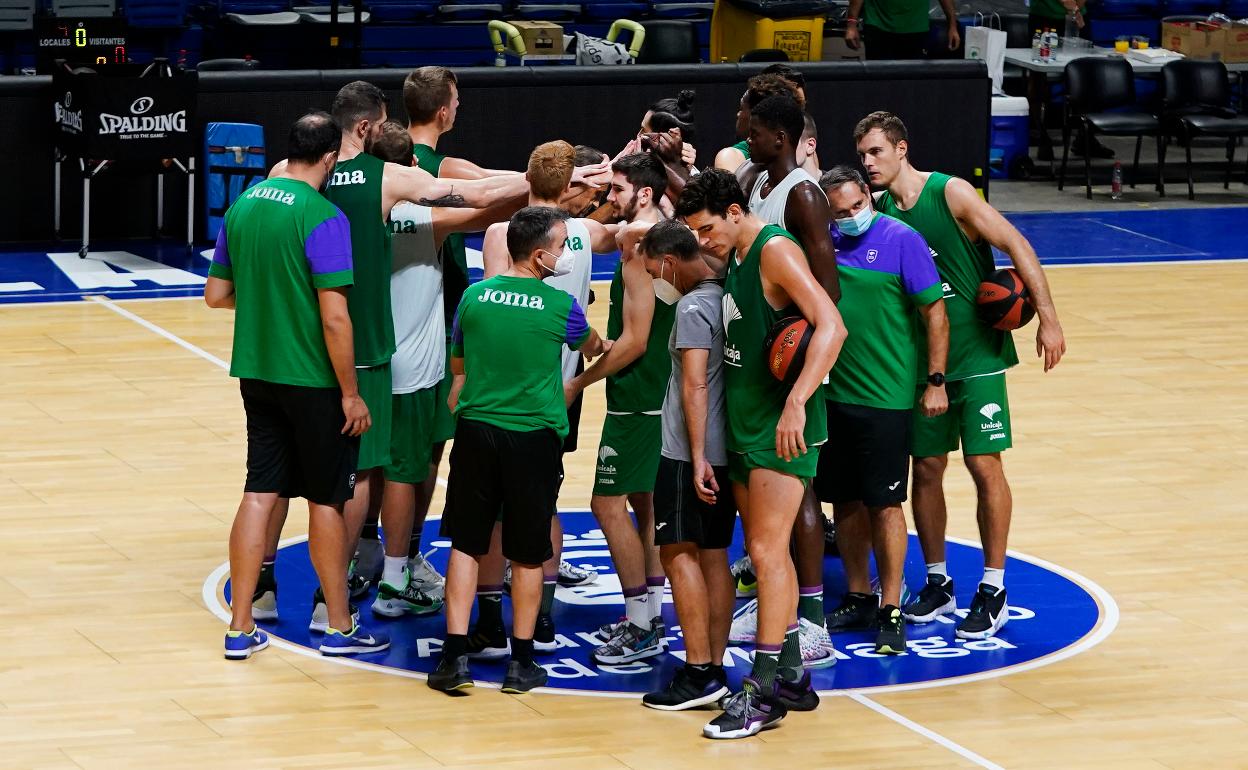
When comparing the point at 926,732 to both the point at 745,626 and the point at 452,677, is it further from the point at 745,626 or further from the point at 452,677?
the point at 452,677

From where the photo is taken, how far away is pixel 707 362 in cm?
620

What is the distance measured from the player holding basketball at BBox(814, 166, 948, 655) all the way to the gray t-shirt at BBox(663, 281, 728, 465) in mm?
741

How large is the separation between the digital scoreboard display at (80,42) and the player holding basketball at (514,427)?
9199 mm

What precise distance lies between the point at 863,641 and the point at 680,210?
1.89m

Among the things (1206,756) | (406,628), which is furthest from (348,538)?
(1206,756)

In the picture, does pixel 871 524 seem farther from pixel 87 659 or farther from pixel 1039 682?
pixel 87 659

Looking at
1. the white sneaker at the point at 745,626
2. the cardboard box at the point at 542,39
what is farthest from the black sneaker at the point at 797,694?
the cardboard box at the point at 542,39

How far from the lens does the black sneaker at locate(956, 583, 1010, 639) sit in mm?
7043

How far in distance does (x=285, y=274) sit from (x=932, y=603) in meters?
2.72

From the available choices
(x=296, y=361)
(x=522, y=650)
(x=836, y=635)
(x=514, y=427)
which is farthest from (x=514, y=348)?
(x=836, y=635)

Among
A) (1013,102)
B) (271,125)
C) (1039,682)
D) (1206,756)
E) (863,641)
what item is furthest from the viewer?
(1013,102)

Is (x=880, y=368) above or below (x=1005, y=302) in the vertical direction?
below

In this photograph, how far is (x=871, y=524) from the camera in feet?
23.0

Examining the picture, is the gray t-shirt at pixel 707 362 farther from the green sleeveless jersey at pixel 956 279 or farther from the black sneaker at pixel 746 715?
the green sleeveless jersey at pixel 956 279
